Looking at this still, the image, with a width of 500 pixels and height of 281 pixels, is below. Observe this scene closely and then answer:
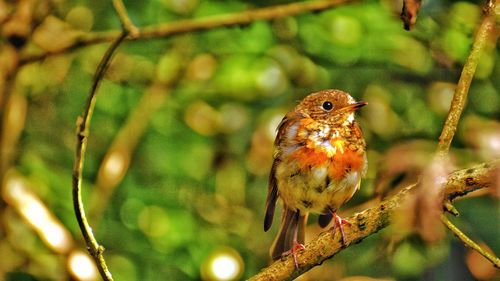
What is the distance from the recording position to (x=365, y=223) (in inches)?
115

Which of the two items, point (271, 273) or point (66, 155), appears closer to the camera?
point (271, 273)

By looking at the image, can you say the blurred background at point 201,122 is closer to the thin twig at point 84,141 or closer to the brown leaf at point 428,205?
the thin twig at point 84,141

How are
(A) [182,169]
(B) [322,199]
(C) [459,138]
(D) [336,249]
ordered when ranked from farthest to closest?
(A) [182,169]
(C) [459,138]
(B) [322,199]
(D) [336,249]

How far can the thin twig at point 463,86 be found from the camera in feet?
8.89

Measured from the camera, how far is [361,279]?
459cm

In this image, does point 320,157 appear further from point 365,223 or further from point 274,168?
point 365,223

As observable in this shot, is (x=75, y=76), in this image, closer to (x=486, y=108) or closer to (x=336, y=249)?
(x=486, y=108)

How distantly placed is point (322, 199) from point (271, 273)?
0.59 meters

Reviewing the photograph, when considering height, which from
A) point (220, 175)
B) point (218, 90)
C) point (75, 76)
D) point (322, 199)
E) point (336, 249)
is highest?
point (75, 76)

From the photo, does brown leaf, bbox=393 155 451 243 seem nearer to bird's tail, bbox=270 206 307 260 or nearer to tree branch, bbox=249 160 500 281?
tree branch, bbox=249 160 500 281

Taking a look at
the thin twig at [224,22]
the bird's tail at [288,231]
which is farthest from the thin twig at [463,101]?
the thin twig at [224,22]

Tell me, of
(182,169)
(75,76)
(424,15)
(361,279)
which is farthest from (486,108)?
(75,76)

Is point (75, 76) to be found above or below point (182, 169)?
above

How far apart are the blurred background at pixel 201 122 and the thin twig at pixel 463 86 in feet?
7.47
